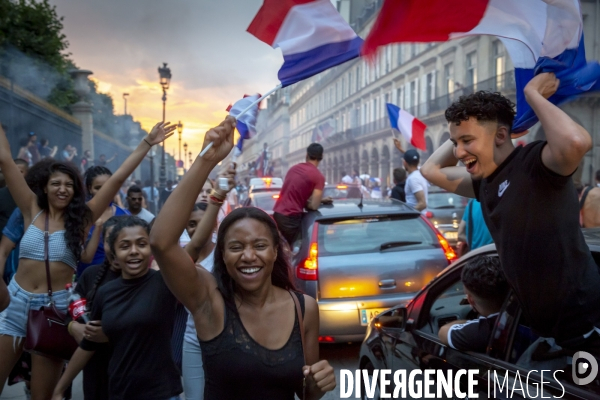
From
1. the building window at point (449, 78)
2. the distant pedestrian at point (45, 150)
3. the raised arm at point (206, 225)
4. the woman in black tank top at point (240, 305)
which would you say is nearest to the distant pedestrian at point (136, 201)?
the raised arm at point (206, 225)

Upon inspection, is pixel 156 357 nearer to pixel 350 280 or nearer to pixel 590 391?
pixel 590 391

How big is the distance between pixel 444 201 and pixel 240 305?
1036cm

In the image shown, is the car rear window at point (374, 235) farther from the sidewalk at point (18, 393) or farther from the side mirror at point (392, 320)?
the sidewalk at point (18, 393)

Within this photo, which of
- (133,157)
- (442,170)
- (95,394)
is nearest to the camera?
(442,170)

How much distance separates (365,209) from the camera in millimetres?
6422

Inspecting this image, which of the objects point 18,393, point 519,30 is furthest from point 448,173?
point 18,393

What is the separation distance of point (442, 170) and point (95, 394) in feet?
7.47

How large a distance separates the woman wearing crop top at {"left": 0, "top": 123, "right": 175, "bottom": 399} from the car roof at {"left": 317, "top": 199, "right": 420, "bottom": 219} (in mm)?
2876

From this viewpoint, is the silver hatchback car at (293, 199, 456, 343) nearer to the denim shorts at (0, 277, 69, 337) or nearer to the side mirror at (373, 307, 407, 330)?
the side mirror at (373, 307, 407, 330)

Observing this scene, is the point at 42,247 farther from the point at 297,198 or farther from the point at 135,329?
the point at 297,198

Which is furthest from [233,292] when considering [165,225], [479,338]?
[479,338]

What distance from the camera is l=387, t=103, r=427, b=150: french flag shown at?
7.64m

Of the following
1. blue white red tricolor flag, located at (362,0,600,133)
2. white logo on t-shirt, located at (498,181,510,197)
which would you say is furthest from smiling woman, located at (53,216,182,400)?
white logo on t-shirt, located at (498,181,510,197)

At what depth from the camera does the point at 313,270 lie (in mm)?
5965
